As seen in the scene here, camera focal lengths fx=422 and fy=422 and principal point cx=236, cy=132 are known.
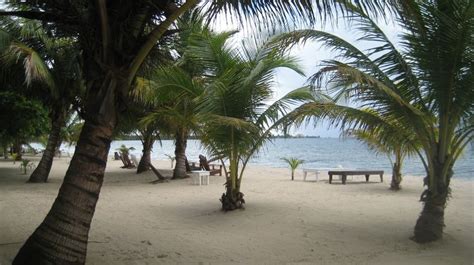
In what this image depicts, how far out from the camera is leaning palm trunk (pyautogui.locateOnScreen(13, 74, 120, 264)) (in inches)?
166

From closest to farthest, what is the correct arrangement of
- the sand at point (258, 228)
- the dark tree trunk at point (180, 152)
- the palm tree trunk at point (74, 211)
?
the palm tree trunk at point (74, 211) → the sand at point (258, 228) → the dark tree trunk at point (180, 152)

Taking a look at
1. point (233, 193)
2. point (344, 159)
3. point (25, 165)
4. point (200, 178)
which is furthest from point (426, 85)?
point (344, 159)

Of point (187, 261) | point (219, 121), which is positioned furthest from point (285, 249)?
point (219, 121)

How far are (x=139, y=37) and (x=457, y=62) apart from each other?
4358mm

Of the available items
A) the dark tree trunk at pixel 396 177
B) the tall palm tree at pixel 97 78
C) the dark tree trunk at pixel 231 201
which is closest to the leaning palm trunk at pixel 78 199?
the tall palm tree at pixel 97 78

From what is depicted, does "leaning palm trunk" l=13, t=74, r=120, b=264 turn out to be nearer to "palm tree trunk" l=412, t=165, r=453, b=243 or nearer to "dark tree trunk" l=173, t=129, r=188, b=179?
"palm tree trunk" l=412, t=165, r=453, b=243

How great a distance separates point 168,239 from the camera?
6.44 meters

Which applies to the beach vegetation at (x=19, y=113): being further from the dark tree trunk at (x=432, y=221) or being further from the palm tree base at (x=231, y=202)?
the dark tree trunk at (x=432, y=221)

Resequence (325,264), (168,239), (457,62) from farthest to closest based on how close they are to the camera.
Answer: (168,239), (457,62), (325,264)

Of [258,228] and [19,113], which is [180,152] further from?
[258,228]

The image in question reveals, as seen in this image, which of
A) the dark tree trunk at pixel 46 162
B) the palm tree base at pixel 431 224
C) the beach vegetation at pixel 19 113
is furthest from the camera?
the dark tree trunk at pixel 46 162

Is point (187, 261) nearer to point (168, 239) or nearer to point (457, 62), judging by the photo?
point (168, 239)

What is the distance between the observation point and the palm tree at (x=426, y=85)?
19.1ft

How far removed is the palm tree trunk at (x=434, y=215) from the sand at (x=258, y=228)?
6.3 inches
